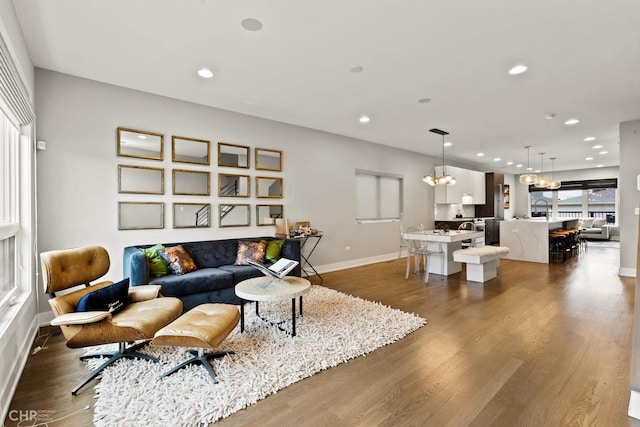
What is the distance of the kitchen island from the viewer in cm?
691

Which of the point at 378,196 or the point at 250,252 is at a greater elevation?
the point at 378,196

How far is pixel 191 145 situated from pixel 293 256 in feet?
7.23

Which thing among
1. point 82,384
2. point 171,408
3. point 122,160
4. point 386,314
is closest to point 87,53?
point 122,160

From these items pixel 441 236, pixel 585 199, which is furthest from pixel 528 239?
pixel 585 199

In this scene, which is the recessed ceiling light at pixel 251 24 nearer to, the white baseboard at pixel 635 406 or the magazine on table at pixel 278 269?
the magazine on table at pixel 278 269

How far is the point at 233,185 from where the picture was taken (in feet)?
16.0

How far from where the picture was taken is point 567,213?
12.7 m

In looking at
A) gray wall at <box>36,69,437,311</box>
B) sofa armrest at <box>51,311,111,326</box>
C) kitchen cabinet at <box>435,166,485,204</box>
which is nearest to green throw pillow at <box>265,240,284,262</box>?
gray wall at <box>36,69,437,311</box>

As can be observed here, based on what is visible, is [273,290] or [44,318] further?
[44,318]

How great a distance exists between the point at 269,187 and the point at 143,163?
75.1 inches

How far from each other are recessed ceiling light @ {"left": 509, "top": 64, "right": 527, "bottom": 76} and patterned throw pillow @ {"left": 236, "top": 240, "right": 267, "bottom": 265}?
12.5 ft

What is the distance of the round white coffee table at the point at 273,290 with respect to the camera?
2.81 m

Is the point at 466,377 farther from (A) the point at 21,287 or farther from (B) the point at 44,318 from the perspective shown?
(B) the point at 44,318

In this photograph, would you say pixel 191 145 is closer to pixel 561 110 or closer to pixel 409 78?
pixel 409 78
